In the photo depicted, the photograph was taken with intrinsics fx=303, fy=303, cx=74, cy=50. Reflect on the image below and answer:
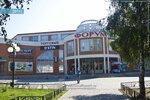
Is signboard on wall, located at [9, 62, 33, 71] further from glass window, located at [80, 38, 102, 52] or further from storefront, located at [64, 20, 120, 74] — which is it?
glass window, located at [80, 38, 102, 52]

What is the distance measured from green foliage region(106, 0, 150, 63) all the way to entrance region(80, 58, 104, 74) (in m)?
38.8

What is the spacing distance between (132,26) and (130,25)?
0.23 meters

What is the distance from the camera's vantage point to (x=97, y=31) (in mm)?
55562

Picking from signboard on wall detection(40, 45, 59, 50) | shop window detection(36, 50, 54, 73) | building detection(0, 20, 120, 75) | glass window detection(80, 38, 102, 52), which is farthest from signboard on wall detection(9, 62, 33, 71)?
glass window detection(80, 38, 102, 52)

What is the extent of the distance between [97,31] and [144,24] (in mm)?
35232

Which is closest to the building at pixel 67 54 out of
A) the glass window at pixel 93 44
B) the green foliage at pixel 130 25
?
the glass window at pixel 93 44

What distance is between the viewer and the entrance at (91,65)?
61469 mm

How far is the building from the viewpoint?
186 feet

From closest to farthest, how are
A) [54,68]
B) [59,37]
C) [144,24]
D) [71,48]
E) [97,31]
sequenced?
1. [144,24]
2. [97,31]
3. [71,48]
4. [54,68]
5. [59,37]

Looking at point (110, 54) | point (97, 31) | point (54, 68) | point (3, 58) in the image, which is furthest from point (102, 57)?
point (3, 58)

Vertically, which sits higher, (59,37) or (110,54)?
(59,37)

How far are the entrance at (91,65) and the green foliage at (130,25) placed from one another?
3877 centimetres

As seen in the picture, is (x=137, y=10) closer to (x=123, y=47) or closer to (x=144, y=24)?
(x=144, y=24)

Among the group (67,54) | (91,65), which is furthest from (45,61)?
(91,65)
